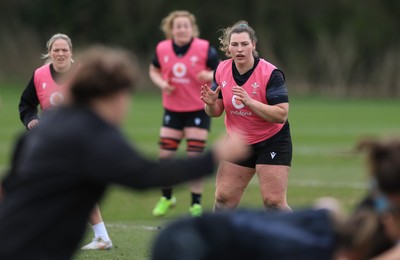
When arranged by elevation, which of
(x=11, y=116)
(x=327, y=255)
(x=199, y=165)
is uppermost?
(x=199, y=165)

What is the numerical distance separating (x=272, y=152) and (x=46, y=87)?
238 cm

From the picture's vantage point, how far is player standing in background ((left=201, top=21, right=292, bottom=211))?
8578 mm

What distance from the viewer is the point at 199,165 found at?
14.5 ft

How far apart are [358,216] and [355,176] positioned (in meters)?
12.2

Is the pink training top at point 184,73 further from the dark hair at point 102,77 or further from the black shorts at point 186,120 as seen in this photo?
the dark hair at point 102,77

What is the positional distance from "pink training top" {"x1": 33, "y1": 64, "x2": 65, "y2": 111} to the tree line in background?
3569 cm

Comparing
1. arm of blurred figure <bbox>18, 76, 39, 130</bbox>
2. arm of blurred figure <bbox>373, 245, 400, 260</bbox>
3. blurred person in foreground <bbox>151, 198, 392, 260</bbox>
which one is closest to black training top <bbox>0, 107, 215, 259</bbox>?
blurred person in foreground <bbox>151, 198, 392, 260</bbox>

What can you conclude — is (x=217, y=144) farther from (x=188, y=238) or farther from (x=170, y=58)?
(x=170, y=58)

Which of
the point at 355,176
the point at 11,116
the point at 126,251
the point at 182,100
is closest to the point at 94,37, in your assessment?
the point at 11,116

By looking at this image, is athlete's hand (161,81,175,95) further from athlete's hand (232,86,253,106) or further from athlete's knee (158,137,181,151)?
athlete's hand (232,86,253,106)

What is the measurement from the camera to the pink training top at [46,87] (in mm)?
9148

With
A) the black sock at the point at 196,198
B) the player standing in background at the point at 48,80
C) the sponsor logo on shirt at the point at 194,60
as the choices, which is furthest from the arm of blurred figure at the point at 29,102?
the sponsor logo on shirt at the point at 194,60

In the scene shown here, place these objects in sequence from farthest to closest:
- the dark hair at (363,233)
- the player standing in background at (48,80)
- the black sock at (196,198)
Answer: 1. the black sock at (196,198)
2. the player standing in background at (48,80)
3. the dark hair at (363,233)

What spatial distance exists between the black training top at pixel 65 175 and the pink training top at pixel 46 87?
15.5ft
